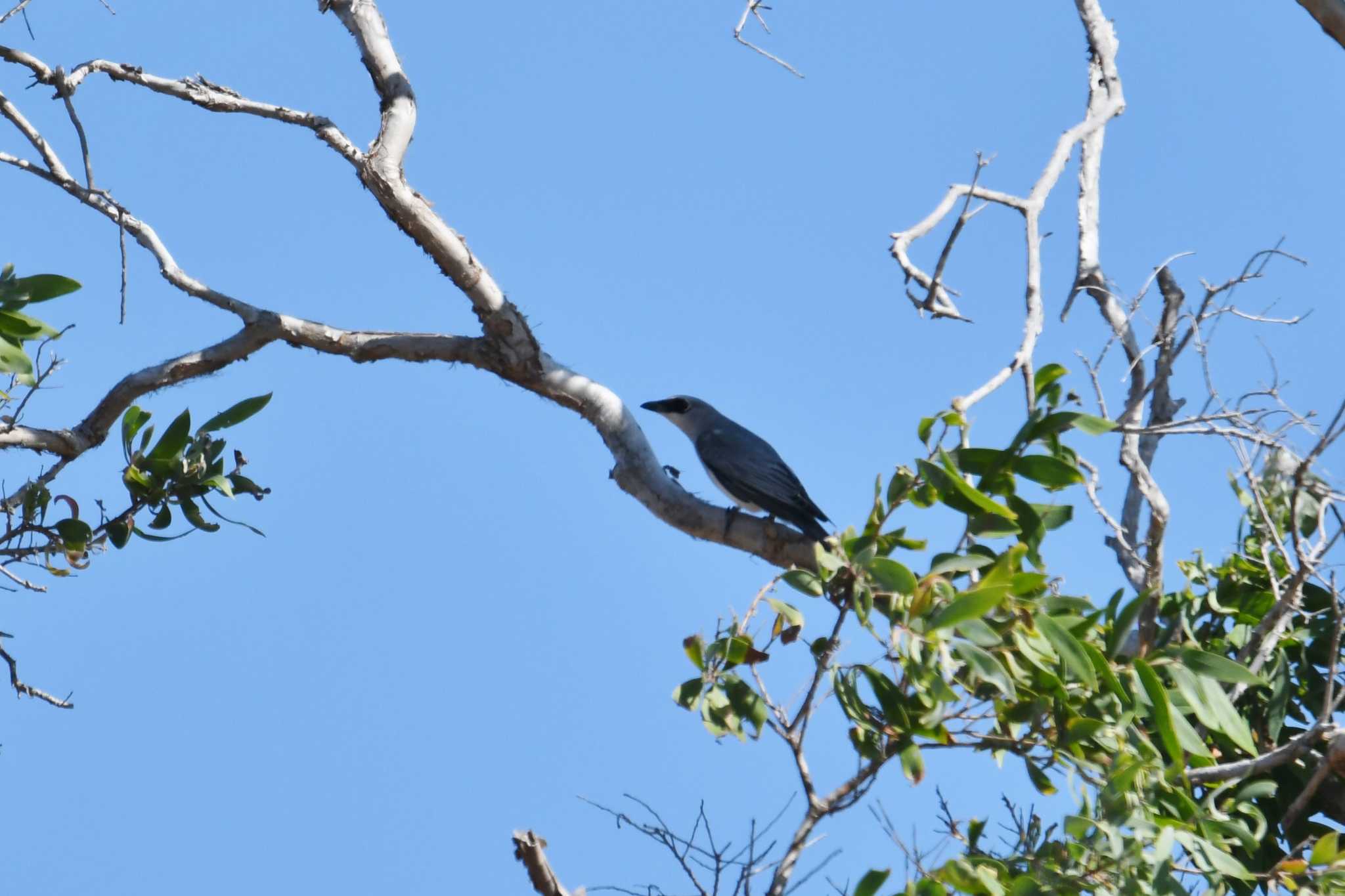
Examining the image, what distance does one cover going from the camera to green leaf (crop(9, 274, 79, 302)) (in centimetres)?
408

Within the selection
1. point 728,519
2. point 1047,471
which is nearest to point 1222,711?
point 1047,471

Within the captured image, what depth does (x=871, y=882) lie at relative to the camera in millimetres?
2998

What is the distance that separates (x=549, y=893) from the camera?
10.7 ft

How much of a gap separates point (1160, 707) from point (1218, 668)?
236 mm

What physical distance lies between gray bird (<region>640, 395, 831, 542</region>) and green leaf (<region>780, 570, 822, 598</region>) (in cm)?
168

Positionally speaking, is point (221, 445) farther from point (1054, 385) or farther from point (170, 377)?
point (1054, 385)

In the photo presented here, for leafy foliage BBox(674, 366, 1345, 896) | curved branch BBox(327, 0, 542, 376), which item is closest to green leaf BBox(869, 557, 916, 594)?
leafy foliage BBox(674, 366, 1345, 896)

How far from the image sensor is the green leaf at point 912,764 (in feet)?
10.4

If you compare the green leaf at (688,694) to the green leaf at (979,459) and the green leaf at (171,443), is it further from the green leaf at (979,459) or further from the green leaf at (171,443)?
the green leaf at (171,443)

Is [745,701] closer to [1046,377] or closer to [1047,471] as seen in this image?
[1047,471]

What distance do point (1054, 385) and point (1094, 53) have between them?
346 centimetres

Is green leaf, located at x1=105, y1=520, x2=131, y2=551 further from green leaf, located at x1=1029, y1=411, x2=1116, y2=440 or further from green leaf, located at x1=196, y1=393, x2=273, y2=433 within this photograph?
green leaf, located at x1=1029, y1=411, x2=1116, y2=440

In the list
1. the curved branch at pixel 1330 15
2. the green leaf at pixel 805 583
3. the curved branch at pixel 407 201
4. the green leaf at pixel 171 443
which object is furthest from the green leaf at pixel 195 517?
the curved branch at pixel 1330 15

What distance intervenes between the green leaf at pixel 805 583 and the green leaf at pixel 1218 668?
1.05 m
